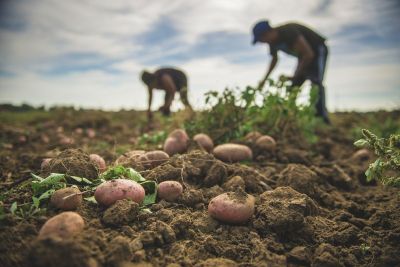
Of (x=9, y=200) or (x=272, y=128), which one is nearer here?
(x=9, y=200)

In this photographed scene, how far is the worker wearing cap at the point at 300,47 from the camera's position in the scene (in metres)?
5.41

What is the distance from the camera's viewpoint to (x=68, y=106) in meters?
14.5

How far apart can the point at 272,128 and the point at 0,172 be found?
3.14m

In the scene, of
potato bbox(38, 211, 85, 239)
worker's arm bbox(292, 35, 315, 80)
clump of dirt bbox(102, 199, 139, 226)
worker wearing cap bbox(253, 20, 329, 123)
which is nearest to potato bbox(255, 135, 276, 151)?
worker wearing cap bbox(253, 20, 329, 123)

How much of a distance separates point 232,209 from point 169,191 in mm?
494

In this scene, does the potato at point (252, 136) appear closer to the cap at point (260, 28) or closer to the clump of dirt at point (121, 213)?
the clump of dirt at point (121, 213)

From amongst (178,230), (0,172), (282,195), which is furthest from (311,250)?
(0,172)

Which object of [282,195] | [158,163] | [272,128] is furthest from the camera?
[272,128]

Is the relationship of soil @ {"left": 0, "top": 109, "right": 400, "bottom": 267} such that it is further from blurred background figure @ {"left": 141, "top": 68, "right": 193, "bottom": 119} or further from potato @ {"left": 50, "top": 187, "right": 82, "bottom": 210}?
blurred background figure @ {"left": 141, "top": 68, "right": 193, "bottom": 119}

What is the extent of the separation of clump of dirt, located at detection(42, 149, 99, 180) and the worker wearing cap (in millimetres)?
3646

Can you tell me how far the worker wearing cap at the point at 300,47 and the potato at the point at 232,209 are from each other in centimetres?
355

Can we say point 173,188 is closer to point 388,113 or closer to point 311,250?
point 311,250

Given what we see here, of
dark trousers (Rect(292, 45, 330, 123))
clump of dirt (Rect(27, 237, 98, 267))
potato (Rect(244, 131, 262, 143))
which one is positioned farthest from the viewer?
dark trousers (Rect(292, 45, 330, 123))

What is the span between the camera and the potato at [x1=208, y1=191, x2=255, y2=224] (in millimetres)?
1905
